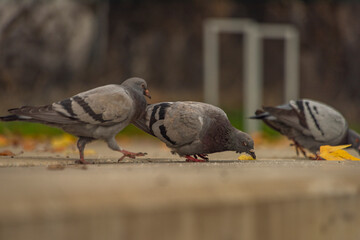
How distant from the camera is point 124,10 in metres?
12.8

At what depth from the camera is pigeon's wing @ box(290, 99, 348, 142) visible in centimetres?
466

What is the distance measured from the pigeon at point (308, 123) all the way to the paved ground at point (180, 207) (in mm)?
2445

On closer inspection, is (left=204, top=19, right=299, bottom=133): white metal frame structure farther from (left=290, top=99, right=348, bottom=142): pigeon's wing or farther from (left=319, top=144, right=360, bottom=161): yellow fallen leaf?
(left=319, top=144, right=360, bottom=161): yellow fallen leaf

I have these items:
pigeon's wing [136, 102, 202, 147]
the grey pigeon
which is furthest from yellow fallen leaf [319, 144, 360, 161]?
the grey pigeon

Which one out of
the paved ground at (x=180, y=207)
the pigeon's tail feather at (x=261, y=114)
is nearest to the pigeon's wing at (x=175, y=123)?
the pigeon's tail feather at (x=261, y=114)

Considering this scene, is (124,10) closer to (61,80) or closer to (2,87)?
(61,80)

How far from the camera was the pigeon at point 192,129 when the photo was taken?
3.73m

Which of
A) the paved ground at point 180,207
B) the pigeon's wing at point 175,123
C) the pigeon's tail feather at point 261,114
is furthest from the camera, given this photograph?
the pigeon's tail feather at point 261,114

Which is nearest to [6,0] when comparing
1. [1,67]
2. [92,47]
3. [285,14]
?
[1,67]

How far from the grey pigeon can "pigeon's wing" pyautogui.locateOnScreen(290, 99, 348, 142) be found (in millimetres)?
1717

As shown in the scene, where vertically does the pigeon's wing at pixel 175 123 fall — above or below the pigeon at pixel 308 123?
above

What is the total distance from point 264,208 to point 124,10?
453 inches

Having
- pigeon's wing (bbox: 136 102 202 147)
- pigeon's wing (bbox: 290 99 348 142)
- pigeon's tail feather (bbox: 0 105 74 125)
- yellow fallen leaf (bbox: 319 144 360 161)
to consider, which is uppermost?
pigeon's tail feather (bbox: 0 105 74 125)

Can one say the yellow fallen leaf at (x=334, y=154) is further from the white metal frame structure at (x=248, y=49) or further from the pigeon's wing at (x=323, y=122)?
the white metal frame structure at (x=248, y=49)
